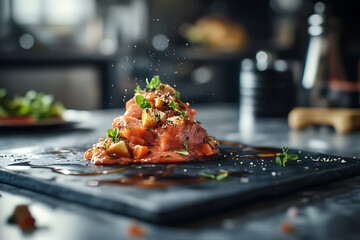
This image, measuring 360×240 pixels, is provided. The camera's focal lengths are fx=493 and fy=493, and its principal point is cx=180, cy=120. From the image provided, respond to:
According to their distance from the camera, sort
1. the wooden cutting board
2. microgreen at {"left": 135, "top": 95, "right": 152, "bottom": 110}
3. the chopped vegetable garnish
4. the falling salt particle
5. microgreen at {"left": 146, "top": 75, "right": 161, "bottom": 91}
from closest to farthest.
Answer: the falling salt particle → the chopped vegetable garnish → microgreen at {"left": 135, "top": 95, "right": 152, "bottom": 110} → microgreen at {"left": 146, "top": 75, "right": 161, "bottom": 91} → the wooden cutting board

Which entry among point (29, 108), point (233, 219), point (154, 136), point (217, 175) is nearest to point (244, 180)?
point (217, 175)

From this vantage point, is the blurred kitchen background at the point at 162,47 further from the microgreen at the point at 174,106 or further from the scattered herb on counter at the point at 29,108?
the microgreen at the point at 174,106

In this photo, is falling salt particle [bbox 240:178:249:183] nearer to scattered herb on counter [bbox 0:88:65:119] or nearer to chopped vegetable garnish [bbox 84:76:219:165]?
chopped vegetable garnish [bbox 84:76:219:165]

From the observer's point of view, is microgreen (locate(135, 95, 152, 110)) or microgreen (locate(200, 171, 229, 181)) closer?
microgreen (locate(200, 171, 229, 181))

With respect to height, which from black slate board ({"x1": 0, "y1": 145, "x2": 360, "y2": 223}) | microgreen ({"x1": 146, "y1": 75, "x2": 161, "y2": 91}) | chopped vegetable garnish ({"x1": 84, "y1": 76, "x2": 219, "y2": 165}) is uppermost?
microgreen ({"x1": 146, "y1": 75, "x2": 161, "y2": 91})

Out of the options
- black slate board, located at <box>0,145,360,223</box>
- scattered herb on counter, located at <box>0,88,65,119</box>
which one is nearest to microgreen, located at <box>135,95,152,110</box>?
black slate board, located at <box>0,145,360,223</box>

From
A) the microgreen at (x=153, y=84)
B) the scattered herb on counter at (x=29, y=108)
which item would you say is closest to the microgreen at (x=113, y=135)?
the microgreen at (x=153, y=84)
